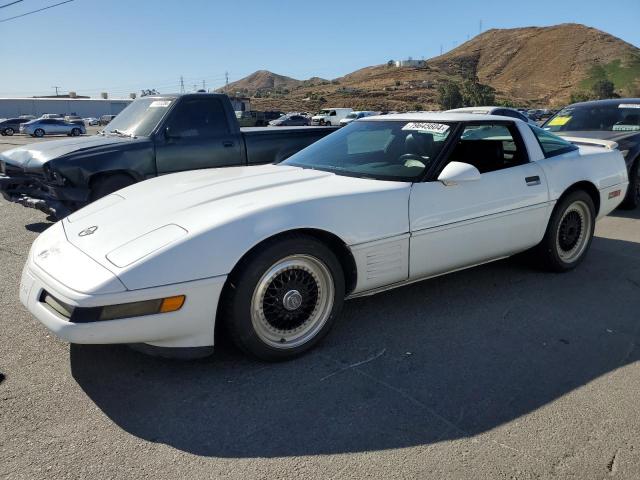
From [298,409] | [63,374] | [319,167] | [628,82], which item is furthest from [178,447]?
[628,82]

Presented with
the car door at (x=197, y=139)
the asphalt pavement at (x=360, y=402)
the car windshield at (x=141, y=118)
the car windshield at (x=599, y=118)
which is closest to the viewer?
the asphalt pavement at (x=360, y=402)

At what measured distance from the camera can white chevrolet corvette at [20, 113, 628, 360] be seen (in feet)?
8.64

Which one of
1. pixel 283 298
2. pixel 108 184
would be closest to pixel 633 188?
pixel 283 298

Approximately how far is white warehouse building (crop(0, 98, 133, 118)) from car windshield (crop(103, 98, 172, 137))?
228 ft

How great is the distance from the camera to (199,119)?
22.5 feet

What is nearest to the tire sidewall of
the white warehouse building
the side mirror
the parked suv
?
the side mirror

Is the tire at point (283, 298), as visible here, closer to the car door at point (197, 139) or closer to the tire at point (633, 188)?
the car door at point (197, 139)

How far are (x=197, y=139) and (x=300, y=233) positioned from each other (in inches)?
163

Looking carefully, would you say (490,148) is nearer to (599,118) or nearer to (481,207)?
(481,207)

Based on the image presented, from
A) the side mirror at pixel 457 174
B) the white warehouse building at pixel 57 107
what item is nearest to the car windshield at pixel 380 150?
the side mirror at pixel 457 174

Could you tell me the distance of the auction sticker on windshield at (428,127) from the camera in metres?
3.92

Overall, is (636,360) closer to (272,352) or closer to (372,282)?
(372,282)

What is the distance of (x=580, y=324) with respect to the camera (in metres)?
3.66

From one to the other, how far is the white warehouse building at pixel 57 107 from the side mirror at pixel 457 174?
74237mm
